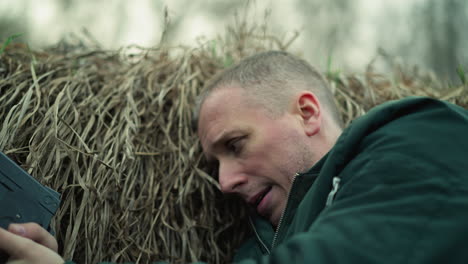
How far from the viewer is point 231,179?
1.54 metres

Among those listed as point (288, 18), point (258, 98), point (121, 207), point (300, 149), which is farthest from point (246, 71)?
point (288, 18)

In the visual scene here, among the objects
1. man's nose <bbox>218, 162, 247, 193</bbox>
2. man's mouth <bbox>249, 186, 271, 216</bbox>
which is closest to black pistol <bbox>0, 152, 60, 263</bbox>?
man's nose <bbox>218, 162, 247, 193</bbox>

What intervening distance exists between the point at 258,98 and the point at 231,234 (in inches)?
26.1

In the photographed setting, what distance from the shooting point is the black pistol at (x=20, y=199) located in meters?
1.02

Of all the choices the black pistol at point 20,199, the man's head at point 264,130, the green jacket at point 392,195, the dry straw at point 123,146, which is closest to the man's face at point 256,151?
the man's head at point 264,130

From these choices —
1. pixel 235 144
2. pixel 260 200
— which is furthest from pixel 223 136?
pixel 260 200

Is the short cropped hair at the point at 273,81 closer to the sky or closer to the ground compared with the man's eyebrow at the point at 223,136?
closer to the sky

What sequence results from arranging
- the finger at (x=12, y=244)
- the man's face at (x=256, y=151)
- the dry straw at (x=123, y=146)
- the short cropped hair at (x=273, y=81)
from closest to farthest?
the finger at (x=12, y=244)
the dry straw at (x=123, y=146)
the man's face at (x=256, y=151)
the short cropped hair at (x=273, y=81)

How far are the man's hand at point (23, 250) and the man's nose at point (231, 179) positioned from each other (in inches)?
28.4

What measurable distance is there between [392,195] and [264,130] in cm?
74

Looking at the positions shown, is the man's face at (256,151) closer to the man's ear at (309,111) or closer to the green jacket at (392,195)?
the man's ear at (309,111)

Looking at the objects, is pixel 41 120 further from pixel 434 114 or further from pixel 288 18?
pixel 288 18

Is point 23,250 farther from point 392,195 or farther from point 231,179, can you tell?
point 392,195

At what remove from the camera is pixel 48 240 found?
3.63ft
